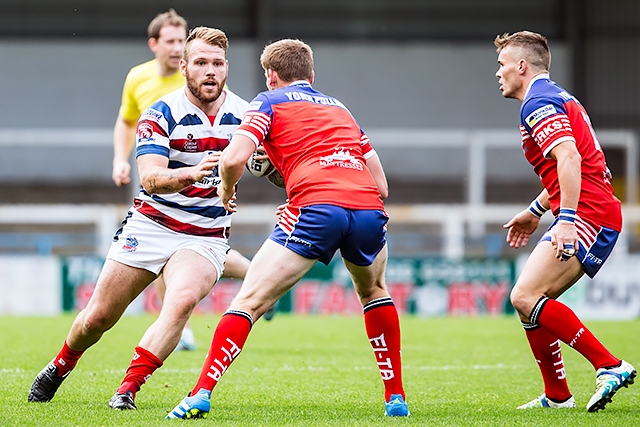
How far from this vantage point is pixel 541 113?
5305mm

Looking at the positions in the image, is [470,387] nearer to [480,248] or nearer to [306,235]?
[306,235]

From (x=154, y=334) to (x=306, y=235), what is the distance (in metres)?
0.99

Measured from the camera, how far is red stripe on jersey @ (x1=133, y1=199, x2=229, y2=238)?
18.3 ft

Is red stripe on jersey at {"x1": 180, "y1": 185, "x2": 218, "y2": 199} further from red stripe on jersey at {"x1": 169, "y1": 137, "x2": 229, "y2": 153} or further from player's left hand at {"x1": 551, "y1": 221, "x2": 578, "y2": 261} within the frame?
player's left hand at {"x1": 551, "y1": 221, "x2": 578, "y2": 261}

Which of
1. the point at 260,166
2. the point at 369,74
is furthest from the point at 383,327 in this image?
the point at 369,74

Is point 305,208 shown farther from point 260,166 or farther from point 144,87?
point 144,87

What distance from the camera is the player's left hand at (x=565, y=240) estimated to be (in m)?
5.11

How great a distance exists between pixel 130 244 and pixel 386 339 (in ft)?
4.69

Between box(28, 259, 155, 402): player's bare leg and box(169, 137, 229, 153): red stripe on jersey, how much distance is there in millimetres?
674

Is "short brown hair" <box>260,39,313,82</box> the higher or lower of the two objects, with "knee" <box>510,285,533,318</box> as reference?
higher

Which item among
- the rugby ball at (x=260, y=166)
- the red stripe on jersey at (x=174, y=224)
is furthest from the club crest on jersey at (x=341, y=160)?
the red stripe on jersey at (x=174, y=224)

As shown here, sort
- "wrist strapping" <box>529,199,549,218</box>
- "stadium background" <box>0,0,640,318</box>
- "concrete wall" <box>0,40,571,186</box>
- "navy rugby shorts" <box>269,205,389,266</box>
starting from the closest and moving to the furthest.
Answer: "navy rugby shorts" <box>269,205,389,266</box> < "wrist strapping" <box>529,199,549,218</box> < "stadium background" <box>0,0,640,318</box> < "concrete wall" <box>0,40,571,186</box>

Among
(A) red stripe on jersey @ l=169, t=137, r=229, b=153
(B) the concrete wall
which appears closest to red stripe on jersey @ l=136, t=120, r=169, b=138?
(A) red stripe on jersey @ l=169, t=137, r=229, b=153

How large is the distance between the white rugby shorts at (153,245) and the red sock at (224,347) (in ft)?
2.31
